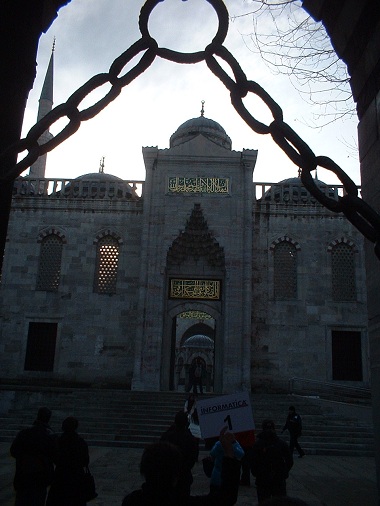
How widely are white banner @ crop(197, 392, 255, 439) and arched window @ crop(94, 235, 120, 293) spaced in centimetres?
1552

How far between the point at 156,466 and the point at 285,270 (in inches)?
748

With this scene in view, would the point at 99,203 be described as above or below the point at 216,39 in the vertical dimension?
above

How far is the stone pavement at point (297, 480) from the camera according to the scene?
698cm

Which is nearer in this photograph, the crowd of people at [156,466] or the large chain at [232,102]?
the large chain at [232,102]

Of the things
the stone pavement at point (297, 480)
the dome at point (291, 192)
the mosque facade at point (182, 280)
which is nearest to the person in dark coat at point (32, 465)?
the stone pavement at point (297, 480)

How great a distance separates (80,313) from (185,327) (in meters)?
15.1

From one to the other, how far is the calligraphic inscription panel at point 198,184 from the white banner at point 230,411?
1556cm

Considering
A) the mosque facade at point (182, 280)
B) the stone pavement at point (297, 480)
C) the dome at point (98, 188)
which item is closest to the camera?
the stone pavement at point (297, 480)

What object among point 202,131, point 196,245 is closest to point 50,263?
point 196,245

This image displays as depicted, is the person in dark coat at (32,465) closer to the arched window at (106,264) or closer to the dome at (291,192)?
the arched window at (106,264)

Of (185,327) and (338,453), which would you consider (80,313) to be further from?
(185,327)

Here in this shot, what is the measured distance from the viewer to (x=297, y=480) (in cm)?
855

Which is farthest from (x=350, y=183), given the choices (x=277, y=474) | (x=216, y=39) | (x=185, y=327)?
(x=185, y=327)

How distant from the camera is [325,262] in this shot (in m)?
20.7
